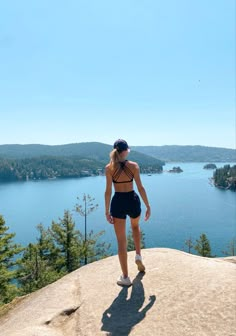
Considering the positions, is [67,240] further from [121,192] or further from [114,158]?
→ [114,158]

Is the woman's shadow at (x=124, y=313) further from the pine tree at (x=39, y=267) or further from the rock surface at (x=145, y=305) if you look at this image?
the pine tree at (x=39, y=267)

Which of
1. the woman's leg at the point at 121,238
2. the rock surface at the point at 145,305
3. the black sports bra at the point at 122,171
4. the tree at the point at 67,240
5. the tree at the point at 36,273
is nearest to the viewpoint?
the rock surface at the point at 145,305

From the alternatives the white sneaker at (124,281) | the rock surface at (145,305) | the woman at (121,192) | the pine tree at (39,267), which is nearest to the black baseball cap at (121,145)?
the woman at (121,192)

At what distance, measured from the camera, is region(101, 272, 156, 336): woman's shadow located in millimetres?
5959

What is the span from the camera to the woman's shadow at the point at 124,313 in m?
5.96

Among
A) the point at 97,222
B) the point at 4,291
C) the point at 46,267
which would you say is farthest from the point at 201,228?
the point at 4,291

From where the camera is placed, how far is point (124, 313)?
6430mm

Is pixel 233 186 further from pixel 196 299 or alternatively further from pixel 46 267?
pixel 196 299

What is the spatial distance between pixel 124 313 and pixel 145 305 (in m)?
0.48

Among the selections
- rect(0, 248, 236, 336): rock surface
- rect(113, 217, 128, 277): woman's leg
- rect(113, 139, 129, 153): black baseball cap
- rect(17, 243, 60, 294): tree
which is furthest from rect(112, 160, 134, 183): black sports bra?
rect(17, 243, 60, 294): tree

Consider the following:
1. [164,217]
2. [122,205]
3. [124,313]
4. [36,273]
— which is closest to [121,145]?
[122,205]

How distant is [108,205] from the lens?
7539 millimetres

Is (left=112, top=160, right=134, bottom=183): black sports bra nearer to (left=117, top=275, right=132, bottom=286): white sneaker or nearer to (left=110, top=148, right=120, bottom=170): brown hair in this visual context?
(left=110, top=148, right=120, bottom=170): brown hair

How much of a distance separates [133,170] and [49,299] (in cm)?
402
